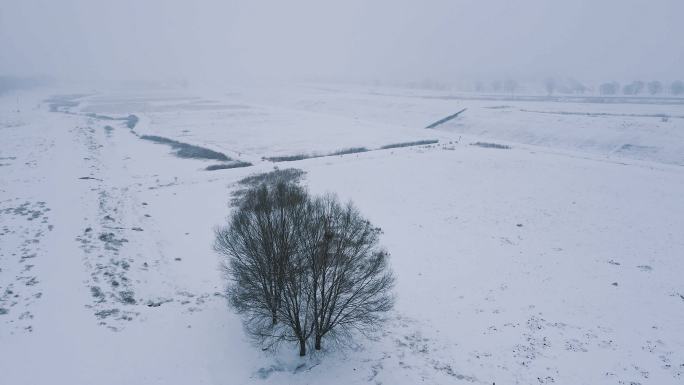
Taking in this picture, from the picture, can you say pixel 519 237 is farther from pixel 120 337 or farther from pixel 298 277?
pixel 120 337

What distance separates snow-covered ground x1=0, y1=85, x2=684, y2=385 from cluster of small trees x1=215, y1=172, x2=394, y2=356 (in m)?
2.43

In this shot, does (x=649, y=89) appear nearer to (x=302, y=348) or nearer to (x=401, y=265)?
(x=401, y=265)

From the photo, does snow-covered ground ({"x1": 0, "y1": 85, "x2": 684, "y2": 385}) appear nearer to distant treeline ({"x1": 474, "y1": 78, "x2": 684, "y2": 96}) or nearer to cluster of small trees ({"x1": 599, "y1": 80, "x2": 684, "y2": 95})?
cluster of small trees ({"x1": 599, "y1": 80, "x2": 684, "y2": 95})

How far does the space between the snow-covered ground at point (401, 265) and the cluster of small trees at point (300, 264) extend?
7.96ft

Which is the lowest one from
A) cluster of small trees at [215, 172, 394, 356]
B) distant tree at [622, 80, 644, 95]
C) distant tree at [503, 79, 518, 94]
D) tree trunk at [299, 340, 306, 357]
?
tree trunk at [299, 340, 306, 357]

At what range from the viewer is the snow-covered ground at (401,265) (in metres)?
20.3

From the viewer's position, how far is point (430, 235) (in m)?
36.6

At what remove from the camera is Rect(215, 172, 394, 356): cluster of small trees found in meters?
18.7

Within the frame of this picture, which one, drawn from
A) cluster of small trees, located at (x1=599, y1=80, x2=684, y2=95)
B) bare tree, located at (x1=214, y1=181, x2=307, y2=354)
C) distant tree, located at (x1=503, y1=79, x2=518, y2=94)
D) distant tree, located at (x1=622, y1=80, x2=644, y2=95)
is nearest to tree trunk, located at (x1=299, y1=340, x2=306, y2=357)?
bare tree, located at (x1=214, y1=181, x2=307, y2=354)

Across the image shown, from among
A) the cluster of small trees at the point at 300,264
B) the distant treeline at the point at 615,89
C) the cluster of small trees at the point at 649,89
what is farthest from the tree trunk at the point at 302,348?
the cluster of small trees at the point at 649,89

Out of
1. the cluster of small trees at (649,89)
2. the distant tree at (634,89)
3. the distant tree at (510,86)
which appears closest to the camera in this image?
the cluster of small trees at (649,89)

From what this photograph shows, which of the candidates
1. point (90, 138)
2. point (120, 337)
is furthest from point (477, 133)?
point (120, 337)

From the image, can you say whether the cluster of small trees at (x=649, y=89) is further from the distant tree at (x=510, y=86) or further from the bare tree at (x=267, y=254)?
the bare tree at (x=267, y=254)

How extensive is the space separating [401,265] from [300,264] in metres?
14.3
